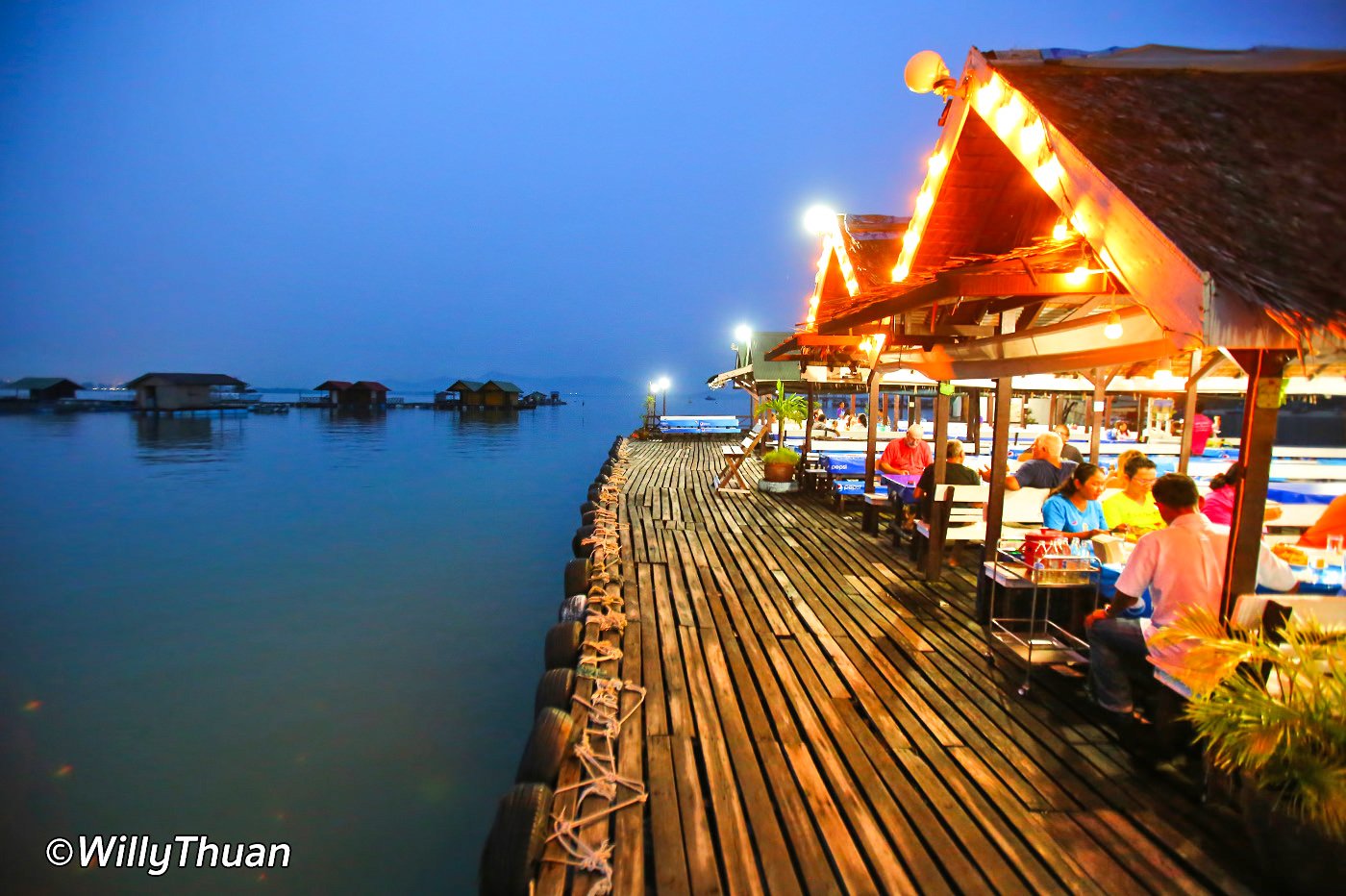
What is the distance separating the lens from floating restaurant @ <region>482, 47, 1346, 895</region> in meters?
2.30

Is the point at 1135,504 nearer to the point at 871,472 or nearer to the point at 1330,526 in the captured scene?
the point at 1330,526

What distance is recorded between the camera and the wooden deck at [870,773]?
101 inches

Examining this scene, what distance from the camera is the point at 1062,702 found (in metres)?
3.99

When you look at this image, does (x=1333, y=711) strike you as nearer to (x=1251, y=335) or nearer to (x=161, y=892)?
(x=1251, y=335)

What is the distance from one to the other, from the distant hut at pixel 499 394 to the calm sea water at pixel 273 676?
69006 mm

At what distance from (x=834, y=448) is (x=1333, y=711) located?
476 inches

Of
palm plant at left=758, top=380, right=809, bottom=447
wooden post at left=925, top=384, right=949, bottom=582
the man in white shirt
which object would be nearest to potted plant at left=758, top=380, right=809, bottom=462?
palm plant at left=758, top=380, right=809, bottom=447

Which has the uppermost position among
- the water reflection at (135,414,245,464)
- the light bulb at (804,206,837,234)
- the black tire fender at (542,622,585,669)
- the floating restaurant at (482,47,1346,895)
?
the light bulb at (804,206,837,234)

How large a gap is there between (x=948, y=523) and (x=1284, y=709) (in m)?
4.73

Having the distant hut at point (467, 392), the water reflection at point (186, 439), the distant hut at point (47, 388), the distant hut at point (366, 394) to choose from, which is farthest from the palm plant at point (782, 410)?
the distant hut at point (47, 388)

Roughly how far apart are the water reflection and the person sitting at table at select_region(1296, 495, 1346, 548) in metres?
43.0

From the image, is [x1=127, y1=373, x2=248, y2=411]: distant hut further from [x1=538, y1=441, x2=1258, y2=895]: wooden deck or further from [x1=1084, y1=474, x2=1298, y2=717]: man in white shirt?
[x1=1084, y1=474, x2=1298, y2=717]: man in white shirt

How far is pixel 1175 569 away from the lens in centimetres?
317

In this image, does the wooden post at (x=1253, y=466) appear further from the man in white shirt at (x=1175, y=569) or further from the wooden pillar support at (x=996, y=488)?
the wooden pillar support at (x=996, y=488)
